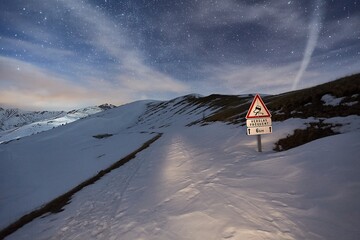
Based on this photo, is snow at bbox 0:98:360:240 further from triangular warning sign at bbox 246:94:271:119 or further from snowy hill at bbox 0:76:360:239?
triangular warning sign at bbox 246:94:271:119

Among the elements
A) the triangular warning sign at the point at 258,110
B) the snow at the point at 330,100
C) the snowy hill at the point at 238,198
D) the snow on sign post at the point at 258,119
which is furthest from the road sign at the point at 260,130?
the snow at the point at 330,100

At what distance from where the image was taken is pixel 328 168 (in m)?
5.75

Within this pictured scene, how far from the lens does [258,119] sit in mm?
8547

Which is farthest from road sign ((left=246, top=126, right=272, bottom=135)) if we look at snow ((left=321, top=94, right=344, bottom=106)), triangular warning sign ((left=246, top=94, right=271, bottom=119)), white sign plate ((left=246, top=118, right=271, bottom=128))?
snow ((left=321, top=94, right=344, bottom=106))

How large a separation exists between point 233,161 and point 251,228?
4968 mm

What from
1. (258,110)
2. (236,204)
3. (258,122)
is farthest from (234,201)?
(258,110)

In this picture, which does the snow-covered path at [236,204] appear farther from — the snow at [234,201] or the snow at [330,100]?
the snow at [330,100]

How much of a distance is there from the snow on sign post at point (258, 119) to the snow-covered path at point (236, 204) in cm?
108

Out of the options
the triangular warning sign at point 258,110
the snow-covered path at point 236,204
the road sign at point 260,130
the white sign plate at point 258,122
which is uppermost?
the triangular warning sign at point 258,110

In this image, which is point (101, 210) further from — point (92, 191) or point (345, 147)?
point (345, 147)

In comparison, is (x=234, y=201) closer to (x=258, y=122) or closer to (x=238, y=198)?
(x=238, y=198)

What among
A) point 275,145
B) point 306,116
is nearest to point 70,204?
point 275,145

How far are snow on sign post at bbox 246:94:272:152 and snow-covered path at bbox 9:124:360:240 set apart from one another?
3.55 ft

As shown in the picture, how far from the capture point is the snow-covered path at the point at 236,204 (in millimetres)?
4234
